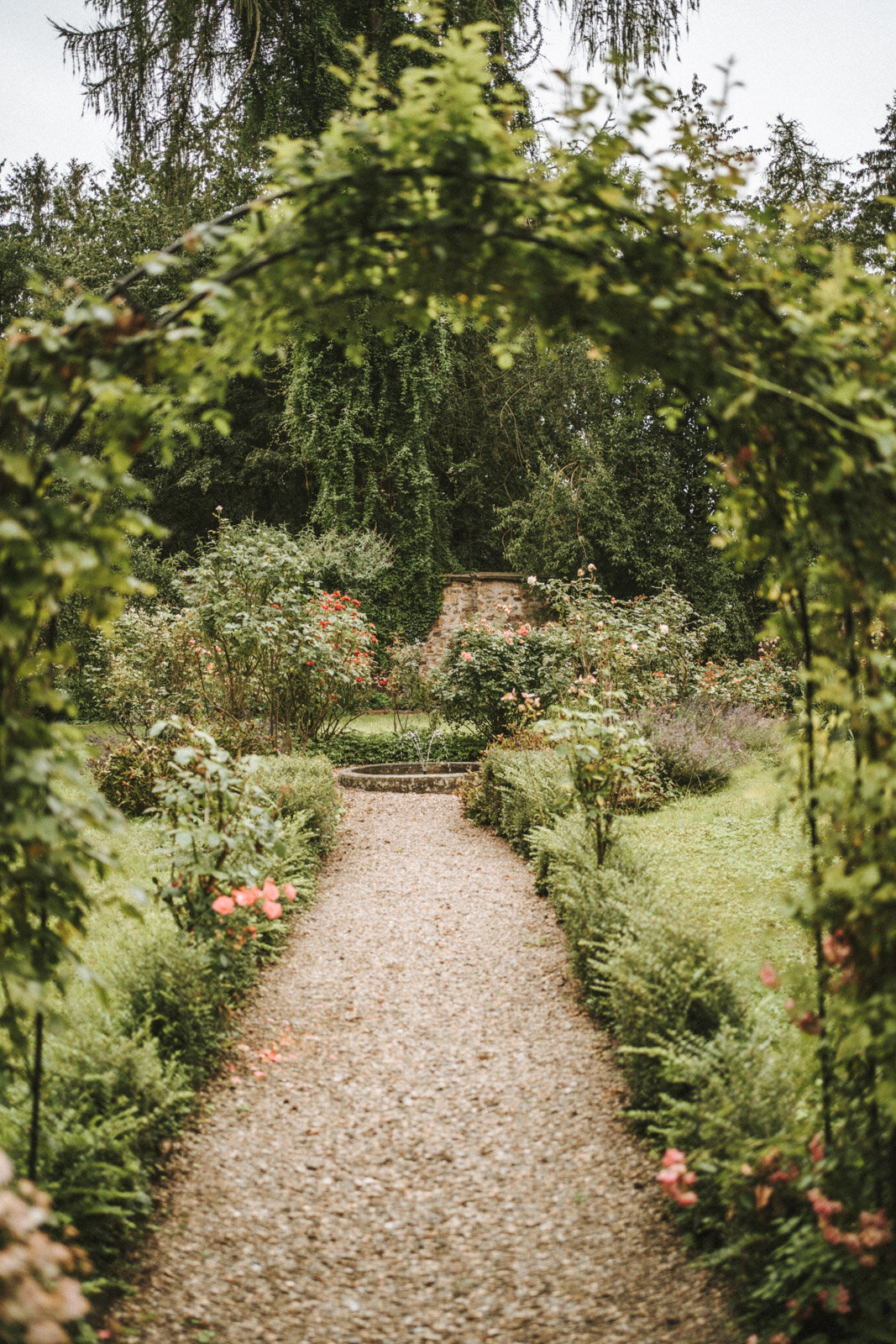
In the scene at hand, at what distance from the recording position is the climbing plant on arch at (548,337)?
5.56ft

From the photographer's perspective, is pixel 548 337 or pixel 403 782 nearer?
pixel 548 337

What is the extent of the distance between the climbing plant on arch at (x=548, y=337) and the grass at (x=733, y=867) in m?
1.02

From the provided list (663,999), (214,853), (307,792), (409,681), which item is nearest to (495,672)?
(409,681)

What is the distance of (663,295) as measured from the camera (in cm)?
182

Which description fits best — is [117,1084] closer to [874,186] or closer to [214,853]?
[214,853]

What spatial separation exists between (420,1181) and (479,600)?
14035 millimetres

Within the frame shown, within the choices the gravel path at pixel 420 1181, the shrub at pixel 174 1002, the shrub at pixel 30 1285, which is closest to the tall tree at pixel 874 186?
the gravel path at pixel 420 1181

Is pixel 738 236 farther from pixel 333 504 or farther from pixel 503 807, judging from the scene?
pixel 333 504

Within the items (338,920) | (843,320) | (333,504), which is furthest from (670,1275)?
(333,504)

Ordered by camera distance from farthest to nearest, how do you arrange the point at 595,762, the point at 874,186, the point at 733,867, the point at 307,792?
the point at 874,186 → the point at 307,792 → the point at 733,867 → the point at 595,762

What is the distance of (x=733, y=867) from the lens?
5320 mm

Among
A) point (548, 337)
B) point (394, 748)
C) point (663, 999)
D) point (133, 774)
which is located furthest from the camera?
point (394, 748)

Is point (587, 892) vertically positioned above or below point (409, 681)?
below

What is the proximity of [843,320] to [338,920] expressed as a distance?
415cm
